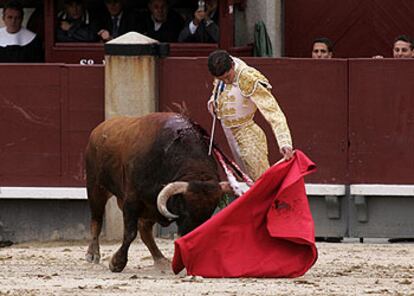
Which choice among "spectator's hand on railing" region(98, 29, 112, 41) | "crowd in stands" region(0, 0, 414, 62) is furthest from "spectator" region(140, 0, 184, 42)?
"spectator's hand on railing" region(98, 29, 112, 41)

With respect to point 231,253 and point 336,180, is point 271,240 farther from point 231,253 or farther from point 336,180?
point 336,180

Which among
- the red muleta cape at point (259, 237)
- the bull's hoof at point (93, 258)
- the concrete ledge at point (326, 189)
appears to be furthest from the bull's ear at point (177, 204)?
the concrete ledge at point (326, 189)

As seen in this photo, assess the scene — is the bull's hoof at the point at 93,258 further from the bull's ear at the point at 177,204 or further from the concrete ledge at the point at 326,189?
the concrete ledge at the point at 326,189

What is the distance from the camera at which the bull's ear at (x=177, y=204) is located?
9.91m

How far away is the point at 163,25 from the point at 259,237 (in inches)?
171

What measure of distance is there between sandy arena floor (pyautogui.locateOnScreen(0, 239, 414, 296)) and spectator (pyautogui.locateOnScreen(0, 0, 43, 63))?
1820 mm

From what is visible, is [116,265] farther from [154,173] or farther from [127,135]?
[127,135]

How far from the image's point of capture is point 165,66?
12.9m

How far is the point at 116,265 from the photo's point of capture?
34.1ft

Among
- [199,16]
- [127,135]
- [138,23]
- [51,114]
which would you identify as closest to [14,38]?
[138,23]

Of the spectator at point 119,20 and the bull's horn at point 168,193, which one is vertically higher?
the spectator at point 119,20

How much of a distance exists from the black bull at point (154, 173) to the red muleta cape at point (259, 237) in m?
0.12

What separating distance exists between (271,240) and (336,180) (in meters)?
2.84

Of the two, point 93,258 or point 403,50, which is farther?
point 403,50
